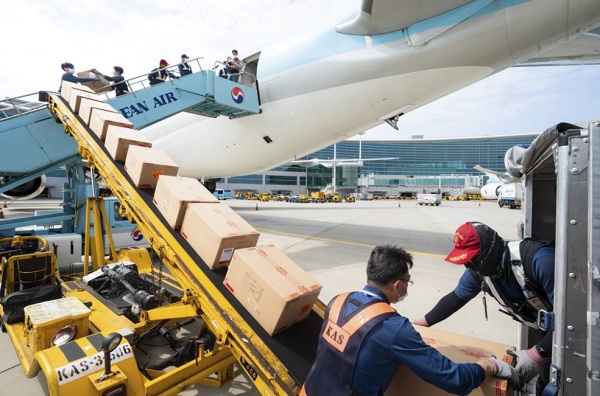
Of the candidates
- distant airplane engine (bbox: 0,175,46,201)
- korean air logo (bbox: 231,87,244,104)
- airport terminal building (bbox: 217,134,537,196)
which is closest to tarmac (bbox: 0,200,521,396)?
korean air logo (bbox: 231,87,244,104)

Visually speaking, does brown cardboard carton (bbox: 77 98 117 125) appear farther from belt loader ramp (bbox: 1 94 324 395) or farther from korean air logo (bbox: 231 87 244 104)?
korean air logo (bbox: 231 87 244 104)

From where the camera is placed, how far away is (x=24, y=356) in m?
3.28

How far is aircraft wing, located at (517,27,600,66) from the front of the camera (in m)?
8.56

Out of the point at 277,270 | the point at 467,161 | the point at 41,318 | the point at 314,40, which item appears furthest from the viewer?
the point at 467,161

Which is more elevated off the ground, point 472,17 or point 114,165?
point 472,17

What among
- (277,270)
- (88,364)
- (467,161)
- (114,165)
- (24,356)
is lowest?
(24,356)

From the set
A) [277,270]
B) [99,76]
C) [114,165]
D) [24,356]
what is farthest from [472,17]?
[99,76]

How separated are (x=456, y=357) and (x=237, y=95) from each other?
319 inches

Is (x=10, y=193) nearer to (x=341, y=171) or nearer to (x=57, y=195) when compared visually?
(x=57, y=195)

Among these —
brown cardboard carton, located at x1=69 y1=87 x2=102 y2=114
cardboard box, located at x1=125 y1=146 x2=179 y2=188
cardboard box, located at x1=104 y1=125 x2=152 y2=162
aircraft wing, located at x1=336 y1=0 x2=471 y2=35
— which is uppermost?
aircraft wing, located at x1=336 y1=0 x2=471 y2=35

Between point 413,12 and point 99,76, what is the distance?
8.06 meters

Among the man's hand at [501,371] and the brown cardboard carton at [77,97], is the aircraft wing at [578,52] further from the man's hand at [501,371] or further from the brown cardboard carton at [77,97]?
the brown cardboard carton at [77,97]

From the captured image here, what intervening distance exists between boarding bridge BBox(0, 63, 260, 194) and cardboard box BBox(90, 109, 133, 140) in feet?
9.24

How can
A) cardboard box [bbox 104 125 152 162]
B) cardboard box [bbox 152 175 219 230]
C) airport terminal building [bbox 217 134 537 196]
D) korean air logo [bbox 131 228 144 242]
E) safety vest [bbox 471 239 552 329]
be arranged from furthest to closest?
airport terminal building [bbox 217 134 537 196], korean air logo [bbox 131 228 144 242], cardboard box [bbox 104 125 152 162], cardboard box [bbox 152 175 219 230], safety vest [bbox 471 239 552 329]
